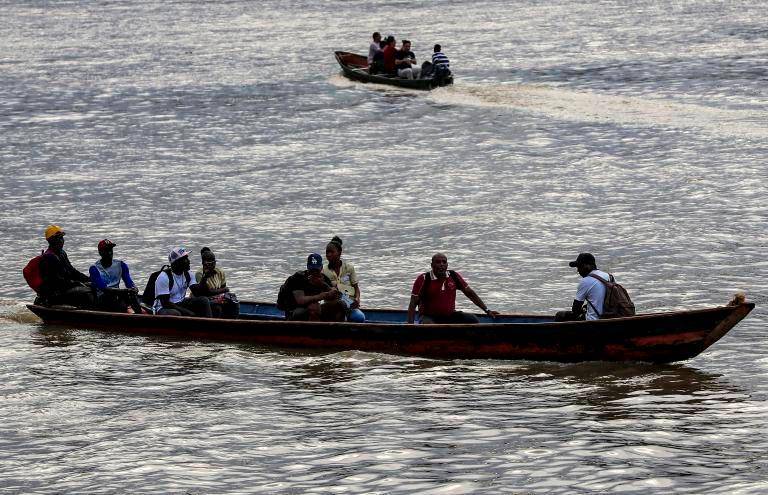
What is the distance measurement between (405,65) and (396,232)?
1600cm

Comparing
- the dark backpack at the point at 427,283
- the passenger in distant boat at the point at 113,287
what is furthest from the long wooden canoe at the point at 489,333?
the dark backpack at the point at 427,283

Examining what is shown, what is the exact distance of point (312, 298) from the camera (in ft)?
51.3

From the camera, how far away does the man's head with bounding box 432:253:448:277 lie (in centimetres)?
1480

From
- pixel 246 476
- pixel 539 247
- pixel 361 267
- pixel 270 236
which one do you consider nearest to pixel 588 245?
pixel 539 247

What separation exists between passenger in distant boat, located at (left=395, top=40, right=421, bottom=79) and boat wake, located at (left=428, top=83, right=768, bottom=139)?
0.94 m

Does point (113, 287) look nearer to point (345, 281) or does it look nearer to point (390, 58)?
point (345, 281)

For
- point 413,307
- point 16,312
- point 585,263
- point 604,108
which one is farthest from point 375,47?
point 585,263

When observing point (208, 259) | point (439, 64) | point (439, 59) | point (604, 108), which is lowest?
point (208, 259)

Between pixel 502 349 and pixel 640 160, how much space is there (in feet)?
49.8

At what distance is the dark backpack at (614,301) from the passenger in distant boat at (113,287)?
20.9 ft

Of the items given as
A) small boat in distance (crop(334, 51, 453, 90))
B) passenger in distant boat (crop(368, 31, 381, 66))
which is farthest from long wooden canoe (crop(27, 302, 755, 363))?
passenger in distant boat (crop(368, 31, 381, 66))

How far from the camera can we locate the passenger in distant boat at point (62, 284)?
17062 mm

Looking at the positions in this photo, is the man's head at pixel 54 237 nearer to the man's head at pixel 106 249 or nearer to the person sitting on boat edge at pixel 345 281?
the man's head at pixel 106 249

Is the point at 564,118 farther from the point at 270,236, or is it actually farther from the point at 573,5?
the point at 573,5
